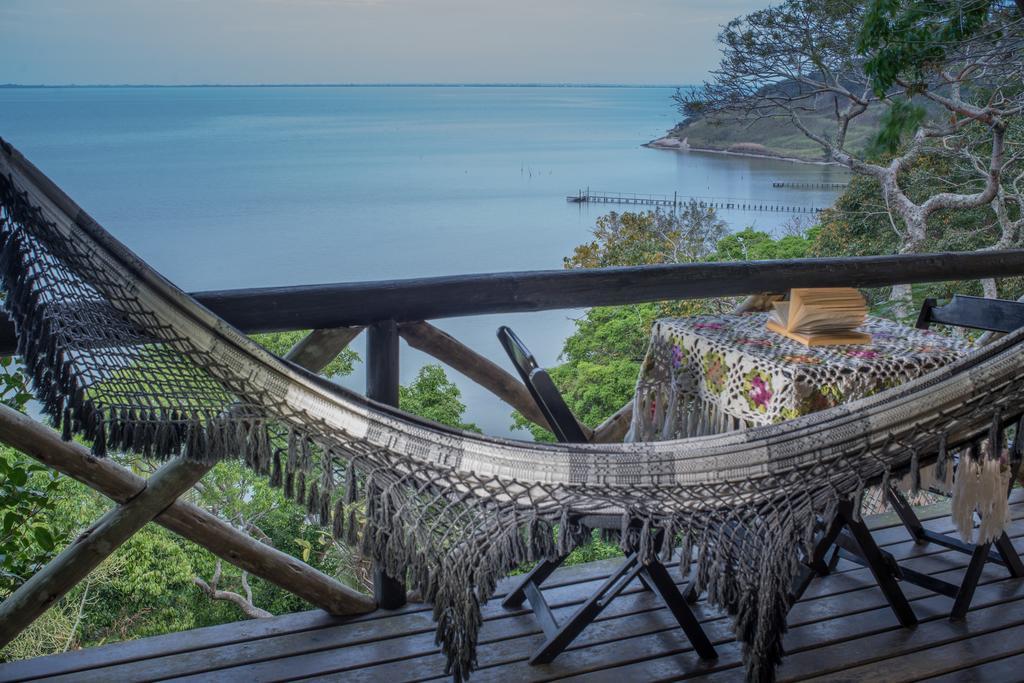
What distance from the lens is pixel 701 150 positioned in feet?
45.9

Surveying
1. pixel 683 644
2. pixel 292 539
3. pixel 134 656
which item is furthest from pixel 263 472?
pixel 292 539

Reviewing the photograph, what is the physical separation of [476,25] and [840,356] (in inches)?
724

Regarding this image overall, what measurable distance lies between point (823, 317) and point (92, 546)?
1368 millimetres

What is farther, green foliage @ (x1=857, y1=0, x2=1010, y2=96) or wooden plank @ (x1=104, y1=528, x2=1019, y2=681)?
green foliage @ (x1=857, y1=0, x2=1010, y2=96)

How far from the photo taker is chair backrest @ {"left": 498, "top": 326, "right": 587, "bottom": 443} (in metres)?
1.55

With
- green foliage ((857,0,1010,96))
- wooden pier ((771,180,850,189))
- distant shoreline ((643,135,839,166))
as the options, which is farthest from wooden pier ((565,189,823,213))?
green foliage ((857,0,1010,96))

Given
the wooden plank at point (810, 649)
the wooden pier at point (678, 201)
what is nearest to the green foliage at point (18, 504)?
the wooden plank at point (810, 649)

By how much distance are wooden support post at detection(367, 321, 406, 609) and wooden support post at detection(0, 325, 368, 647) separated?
1.07 ft

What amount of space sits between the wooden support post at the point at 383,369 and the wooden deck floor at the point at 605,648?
0.18 feet

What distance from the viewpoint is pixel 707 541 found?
4.34ft

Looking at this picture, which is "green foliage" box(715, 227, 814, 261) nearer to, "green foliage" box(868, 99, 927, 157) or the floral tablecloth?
"green foliage" box(868, 99, 927, 157)

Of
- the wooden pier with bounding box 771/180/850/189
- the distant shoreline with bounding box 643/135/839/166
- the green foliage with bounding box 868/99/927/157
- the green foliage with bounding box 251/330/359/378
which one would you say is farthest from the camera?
the wooden pier with bounding box 771/180/850/189

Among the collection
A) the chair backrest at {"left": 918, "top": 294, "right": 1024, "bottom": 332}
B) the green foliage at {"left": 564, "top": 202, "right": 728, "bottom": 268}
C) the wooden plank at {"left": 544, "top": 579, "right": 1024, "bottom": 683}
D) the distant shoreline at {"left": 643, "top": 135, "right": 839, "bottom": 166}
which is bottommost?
the green foliage at {"left": 564, "top": 202, "right": 728, "bottom": 268}

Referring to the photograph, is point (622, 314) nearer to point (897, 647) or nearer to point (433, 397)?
point (433, 397)
